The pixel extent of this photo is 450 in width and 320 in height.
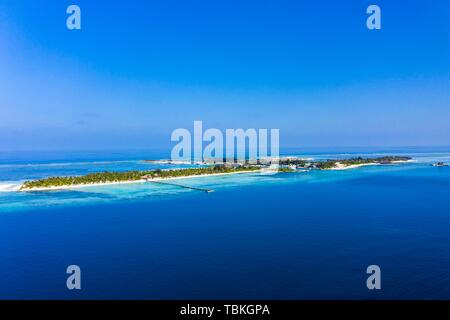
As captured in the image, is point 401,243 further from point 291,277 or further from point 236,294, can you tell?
point 236,294

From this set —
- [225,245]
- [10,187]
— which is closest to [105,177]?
[10,187]

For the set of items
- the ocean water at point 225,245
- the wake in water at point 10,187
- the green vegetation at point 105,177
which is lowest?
the ocean water at point 225,245

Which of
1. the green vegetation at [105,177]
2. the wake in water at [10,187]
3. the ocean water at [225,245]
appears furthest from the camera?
the green vegetation at [105,177]

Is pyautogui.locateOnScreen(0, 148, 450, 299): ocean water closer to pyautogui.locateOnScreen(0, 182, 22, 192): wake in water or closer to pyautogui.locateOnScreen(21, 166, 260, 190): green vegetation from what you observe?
pyautogui.locateOnScreen(0, 182, 22, 192): wake in water

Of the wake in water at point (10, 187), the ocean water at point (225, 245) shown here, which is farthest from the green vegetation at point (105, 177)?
the ocean water at point (225, 245)

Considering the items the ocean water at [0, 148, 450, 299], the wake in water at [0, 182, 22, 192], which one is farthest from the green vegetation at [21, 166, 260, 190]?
the ocean water at [0, 148, 450, 299]

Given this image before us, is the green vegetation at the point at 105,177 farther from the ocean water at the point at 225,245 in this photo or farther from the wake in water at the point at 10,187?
the ocean water at the point at 225,245

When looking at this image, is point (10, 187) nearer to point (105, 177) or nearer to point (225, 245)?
point (105, 177)

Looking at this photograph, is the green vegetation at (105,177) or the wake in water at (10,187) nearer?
the wake in water at (10,187)
